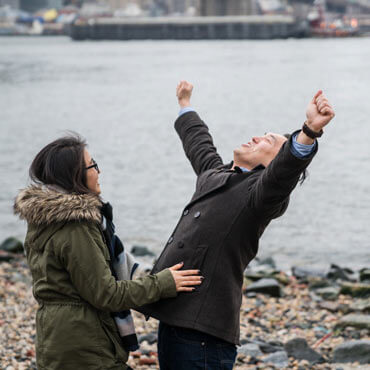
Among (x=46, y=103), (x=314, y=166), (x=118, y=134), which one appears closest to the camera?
(x=314, y=166)

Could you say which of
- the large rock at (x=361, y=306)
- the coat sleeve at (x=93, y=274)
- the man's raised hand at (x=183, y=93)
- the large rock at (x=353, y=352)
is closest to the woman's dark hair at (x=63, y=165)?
the coat sleeve at (x=93, y=274)

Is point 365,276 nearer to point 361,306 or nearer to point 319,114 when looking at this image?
point 361,306

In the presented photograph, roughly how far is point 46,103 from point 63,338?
42.4m

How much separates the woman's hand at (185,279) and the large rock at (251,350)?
301 centimetres

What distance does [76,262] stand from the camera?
2.81 meters

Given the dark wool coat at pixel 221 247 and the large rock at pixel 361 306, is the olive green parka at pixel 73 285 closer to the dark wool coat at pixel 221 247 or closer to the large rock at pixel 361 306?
the dark wool coat at pixel 221 247

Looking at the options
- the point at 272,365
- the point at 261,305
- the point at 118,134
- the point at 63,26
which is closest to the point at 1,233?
the point at 261,305

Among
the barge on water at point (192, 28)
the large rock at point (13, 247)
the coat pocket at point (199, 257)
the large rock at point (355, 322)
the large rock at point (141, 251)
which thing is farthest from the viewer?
the barge on water at point (192, 28)

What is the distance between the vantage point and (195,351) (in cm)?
300

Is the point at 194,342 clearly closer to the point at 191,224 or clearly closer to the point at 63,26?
the point at 191,224

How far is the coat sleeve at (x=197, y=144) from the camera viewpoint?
359 centimetres

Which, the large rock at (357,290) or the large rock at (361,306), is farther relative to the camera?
the large rock at (357,290)

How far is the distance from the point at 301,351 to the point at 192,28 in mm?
140055

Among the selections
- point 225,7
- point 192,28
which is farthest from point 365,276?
point 225,7
